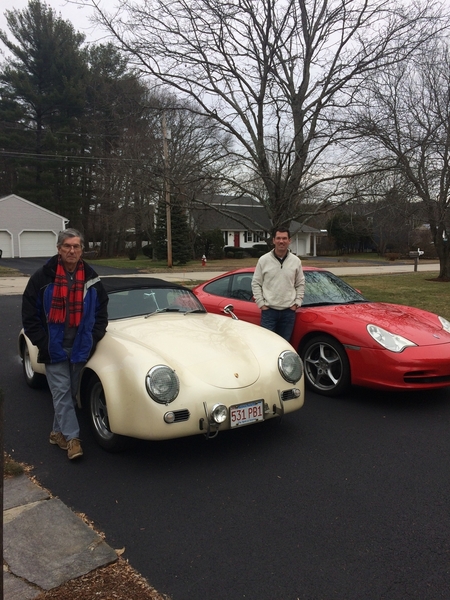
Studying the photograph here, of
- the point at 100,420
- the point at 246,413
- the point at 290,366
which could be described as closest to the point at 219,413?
the point at 246,413

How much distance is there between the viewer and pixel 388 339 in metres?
4.91

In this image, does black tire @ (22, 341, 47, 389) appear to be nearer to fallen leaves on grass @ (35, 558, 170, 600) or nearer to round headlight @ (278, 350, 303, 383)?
round headlight @ (278, 350, 303, 383)

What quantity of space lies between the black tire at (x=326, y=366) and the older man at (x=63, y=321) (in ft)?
8.41

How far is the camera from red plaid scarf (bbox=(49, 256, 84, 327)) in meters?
3.68

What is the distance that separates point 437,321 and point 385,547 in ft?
11.6

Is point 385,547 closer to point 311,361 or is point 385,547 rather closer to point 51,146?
point 311,361

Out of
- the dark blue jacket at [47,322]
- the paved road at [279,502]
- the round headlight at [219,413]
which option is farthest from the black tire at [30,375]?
the round headlight at [219,413]

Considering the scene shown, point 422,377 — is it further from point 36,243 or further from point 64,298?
point 36,243

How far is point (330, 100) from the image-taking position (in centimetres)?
1011

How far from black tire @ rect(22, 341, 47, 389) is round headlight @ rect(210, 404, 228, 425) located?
8.48 feet

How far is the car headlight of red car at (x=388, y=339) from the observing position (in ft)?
15.9

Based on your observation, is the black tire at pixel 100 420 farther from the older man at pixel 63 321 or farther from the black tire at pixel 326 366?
the black tire at pixel 326 366

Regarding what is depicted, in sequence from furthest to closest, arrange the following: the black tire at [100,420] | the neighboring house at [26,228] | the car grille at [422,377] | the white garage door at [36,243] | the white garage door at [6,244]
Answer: the white garage door at [36,243], the white garage door at [6,244], the neighboring house at [26,228], the car grille at [422,377], the black tire at [100,420]

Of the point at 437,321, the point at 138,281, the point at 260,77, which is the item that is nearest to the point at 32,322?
the point at 138,281
